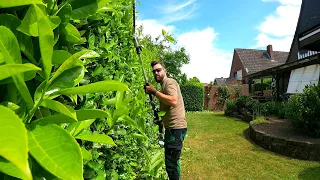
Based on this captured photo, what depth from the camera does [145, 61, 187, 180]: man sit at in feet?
14.1

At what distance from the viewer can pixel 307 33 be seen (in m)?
10.3

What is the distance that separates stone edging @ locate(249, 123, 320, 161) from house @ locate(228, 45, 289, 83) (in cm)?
4062

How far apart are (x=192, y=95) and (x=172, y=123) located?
22.7 meters

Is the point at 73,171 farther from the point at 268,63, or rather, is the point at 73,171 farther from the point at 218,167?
the point at 268,63

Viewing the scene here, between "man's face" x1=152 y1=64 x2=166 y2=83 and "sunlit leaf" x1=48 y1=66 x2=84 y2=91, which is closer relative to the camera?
Result: "sunlit leaf" x1=48 y1=66 x2=84 y2=91

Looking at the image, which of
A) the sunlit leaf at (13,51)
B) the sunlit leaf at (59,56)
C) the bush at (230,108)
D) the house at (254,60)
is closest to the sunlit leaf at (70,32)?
the sunlit leaf at (59,56)

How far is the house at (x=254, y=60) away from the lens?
1922 inches

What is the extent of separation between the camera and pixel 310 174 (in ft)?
20.9

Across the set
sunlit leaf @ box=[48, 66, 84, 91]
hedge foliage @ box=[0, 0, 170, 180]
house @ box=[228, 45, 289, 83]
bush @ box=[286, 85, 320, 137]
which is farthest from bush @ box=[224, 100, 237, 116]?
house @ box=[228, 45, 289, 83]

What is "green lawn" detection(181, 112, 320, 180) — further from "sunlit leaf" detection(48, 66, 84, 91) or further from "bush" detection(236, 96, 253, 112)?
"bush" detection(236, 96, 253, 112)

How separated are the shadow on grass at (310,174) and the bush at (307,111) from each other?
205 cm

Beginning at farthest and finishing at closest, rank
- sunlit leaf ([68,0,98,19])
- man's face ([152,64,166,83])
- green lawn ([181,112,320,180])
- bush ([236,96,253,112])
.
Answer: bush ([236,96,253,112]), green lawn ([181,112,320,180]), man's face ([152,64,166,83]), sunlit leaf ([68,0,98,19])

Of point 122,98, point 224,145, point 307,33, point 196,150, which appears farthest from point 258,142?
point 122,98

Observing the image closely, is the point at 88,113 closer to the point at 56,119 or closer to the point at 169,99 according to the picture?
the point at 56,119
